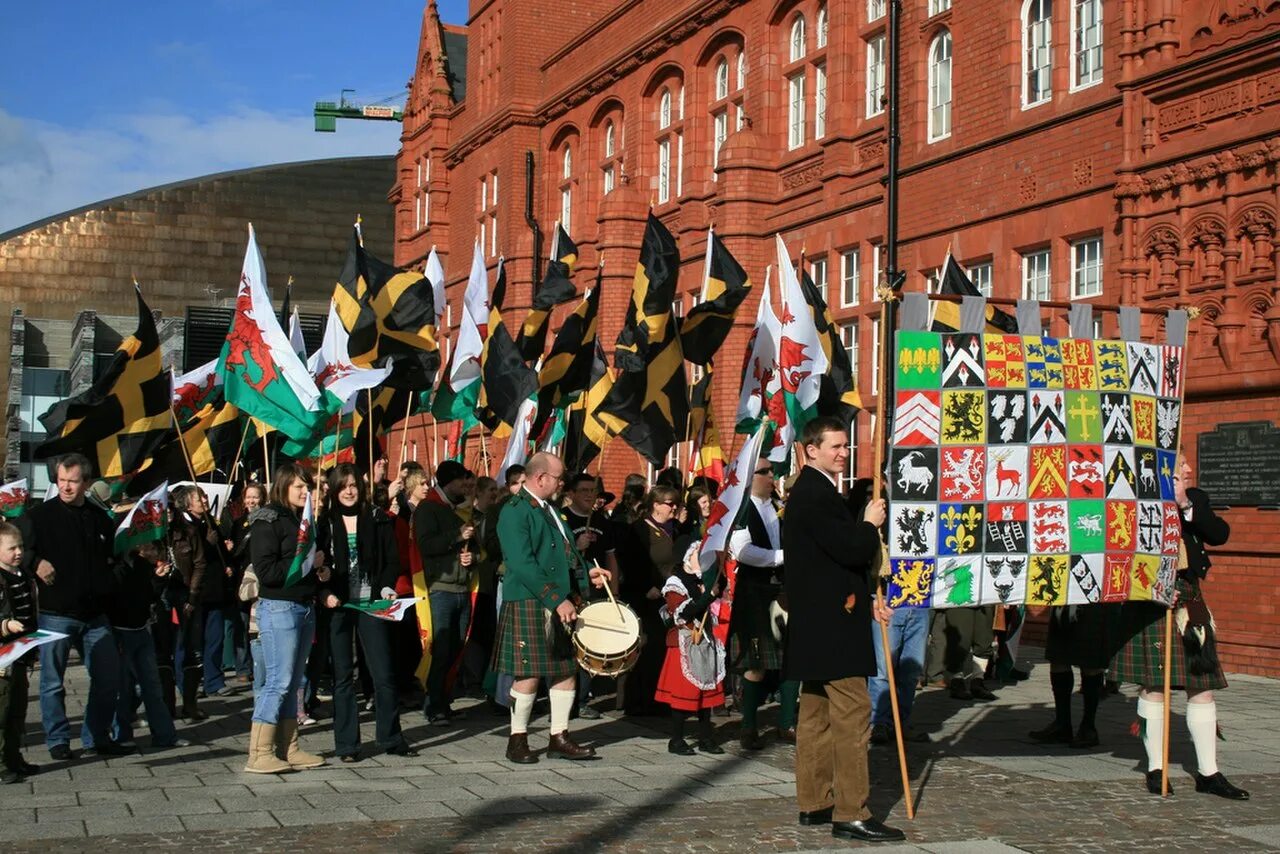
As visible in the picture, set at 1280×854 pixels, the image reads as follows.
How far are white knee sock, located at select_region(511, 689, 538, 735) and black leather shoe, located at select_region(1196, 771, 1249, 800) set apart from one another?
4207 millimetres

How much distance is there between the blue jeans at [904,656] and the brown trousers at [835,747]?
3195 mm

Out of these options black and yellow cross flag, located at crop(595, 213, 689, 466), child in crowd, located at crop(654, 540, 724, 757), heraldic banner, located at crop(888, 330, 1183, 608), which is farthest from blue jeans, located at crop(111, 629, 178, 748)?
heraldic banner, located at crop(888, 330, 1183, 608)

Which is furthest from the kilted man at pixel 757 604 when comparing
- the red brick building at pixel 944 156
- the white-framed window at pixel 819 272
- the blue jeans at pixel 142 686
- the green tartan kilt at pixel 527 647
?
the white-framed window at pixel 819 272

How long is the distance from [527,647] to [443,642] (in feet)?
8.28

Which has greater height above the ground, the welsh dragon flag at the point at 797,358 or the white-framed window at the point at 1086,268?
the white-framed window at the point at 1086,268

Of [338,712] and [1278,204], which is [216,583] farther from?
[1278,204]

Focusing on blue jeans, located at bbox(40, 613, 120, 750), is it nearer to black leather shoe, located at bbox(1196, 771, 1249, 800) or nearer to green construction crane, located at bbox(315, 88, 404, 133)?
black leather shoe, located at bbox(1196, 771, 1249, 800)

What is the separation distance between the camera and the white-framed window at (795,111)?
1095 inches

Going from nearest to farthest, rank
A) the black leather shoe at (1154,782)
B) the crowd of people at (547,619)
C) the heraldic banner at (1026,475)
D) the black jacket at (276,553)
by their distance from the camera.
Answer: the crowd of people at (547,619) → the heraldic banner at (1026,475) → the black leather shoe at (1154,782) → the black jacket at (276,553)

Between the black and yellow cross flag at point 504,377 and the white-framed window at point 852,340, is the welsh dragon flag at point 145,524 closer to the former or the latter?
the black and yellow cross flag at point 504,377

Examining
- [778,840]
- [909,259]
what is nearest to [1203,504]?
[778,840]

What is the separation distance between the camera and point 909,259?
23.8 meters

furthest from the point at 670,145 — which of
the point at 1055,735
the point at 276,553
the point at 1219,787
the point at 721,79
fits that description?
the point at 1219,787

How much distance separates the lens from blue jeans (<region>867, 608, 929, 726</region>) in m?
11.8
